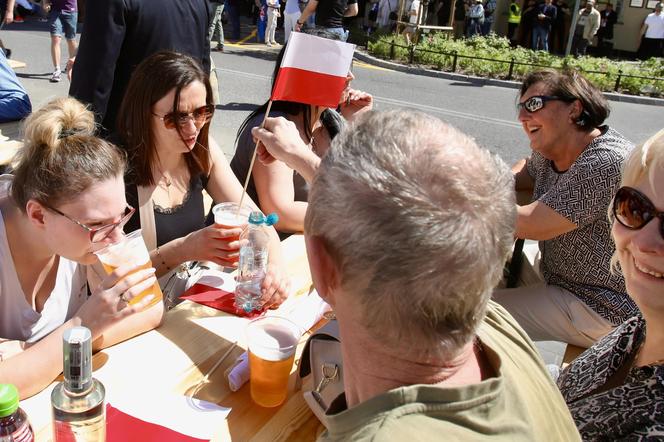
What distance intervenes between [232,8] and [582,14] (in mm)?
9847

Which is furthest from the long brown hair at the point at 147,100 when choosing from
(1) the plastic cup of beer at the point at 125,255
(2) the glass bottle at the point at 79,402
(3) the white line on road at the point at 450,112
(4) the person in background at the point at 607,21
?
(4) the person in background at the point at 607,21

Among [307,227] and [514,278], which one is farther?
[514,278]

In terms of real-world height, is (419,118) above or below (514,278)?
above

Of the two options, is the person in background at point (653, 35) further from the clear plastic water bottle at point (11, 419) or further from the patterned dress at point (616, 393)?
the clear plastic water bottle at point (11, 419)

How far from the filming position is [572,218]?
271cm

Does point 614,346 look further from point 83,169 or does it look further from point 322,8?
point 322,8

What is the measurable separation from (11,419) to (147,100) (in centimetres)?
169

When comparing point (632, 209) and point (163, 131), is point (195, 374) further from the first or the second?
point (632, 209)

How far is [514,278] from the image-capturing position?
3.39 meters

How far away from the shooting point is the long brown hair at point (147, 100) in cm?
263

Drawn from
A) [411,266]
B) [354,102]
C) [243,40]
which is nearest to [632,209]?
[411,266]

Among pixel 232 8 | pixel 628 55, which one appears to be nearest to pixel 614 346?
pixel 232 8

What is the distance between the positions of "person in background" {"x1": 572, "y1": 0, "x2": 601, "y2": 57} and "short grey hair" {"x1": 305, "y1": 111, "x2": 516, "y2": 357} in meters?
17.5

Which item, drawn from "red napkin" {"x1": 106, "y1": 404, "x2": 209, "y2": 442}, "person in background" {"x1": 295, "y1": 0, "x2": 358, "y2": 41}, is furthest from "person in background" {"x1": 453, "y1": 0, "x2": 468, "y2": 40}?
"red napkin" {"x1": 106, "y1": 404, "x2": 209, "y2": 442}
